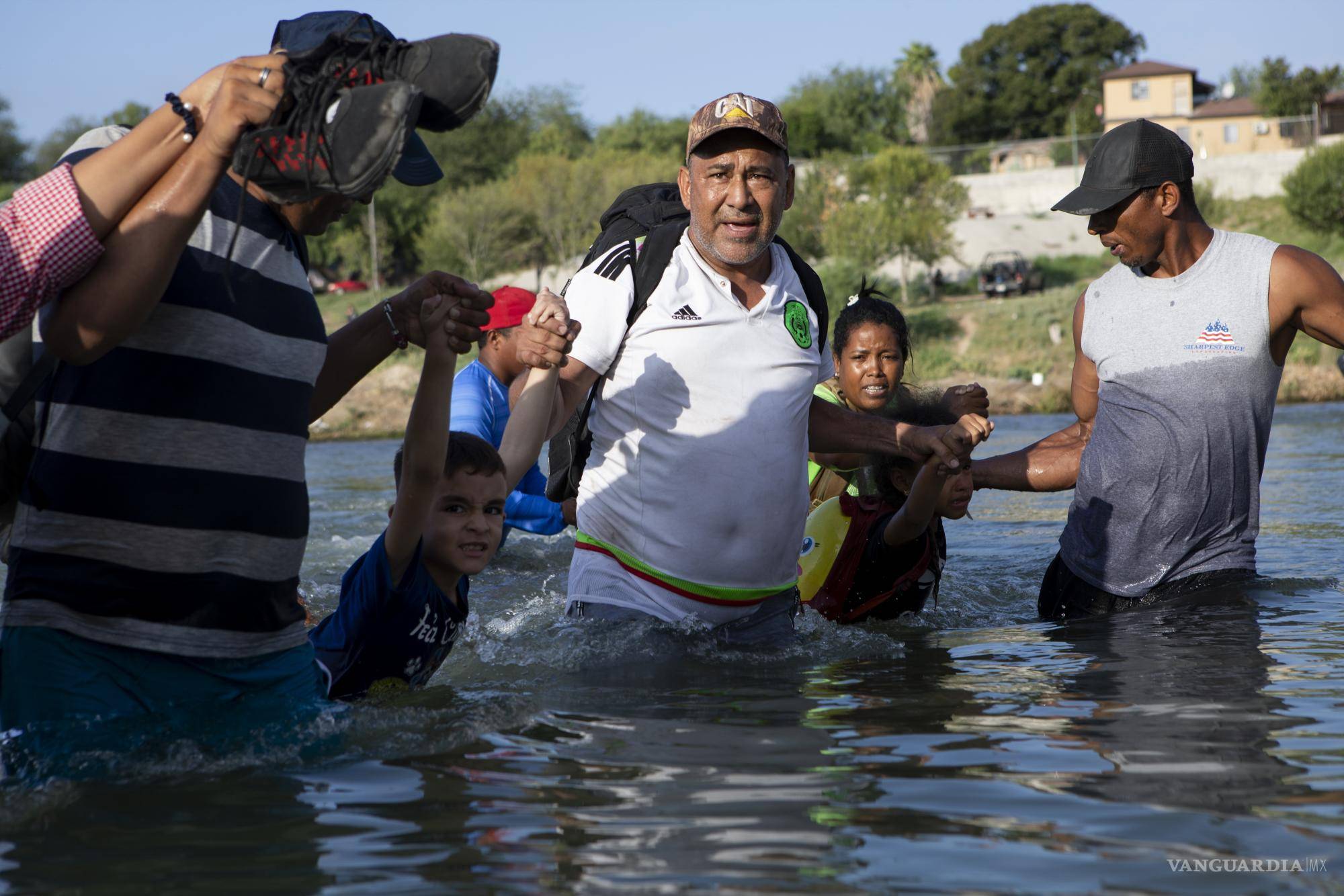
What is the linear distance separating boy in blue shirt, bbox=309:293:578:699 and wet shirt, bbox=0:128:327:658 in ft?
2.77

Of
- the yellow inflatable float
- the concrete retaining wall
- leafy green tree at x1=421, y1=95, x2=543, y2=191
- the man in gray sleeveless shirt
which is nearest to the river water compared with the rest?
the man in gray sleeveless shirt

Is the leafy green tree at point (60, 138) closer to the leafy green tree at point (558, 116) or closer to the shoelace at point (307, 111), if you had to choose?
the leafy green tree at point (558, 116)

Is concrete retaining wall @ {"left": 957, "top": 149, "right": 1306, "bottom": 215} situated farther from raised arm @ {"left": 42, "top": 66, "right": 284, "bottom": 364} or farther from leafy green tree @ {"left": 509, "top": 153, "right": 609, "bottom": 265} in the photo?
raised arm @ {"left": 42, "top": 66, "right": 284, "bottom": 364}

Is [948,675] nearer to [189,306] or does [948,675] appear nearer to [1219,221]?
[189,306]

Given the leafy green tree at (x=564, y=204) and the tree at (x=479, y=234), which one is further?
the leafy green tree at (x=564, y=204)

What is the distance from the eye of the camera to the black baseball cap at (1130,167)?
563 centimetres

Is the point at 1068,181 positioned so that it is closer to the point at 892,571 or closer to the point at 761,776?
the point at 892,571

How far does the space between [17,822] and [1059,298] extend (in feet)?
142

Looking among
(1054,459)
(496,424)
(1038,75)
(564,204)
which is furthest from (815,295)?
(1038,75)

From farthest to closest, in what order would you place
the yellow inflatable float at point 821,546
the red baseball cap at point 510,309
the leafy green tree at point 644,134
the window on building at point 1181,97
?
the leafy green tree at point 644,134
the window on building at point 1181,97
the red baseball cap at point 510,309
the yellow inflatable float at point 821,546

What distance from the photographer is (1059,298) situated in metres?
43.8

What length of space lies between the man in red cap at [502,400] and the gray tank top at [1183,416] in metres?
2.62

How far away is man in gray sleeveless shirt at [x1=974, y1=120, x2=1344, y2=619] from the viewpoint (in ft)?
18.1

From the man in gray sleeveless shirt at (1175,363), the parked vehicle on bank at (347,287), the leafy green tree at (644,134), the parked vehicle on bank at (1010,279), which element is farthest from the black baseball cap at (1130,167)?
the leafy green tree at (644,134)
